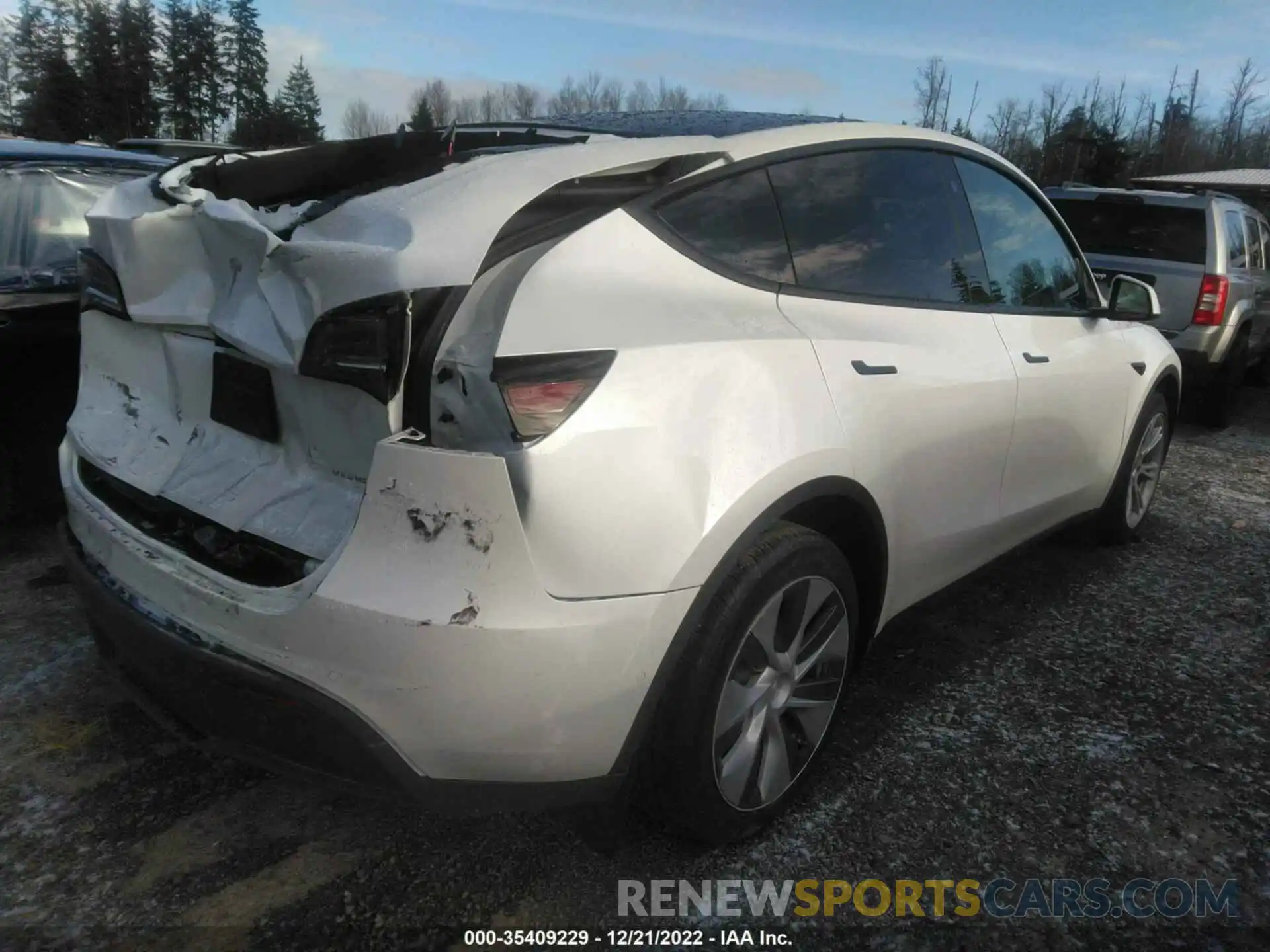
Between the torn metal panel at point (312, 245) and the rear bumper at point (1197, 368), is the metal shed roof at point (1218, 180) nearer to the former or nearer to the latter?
the rear bumper at point (1197, 368)

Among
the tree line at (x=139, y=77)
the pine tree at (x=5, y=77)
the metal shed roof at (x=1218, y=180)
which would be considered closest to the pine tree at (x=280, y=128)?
the tree line at (x=139, y=77)

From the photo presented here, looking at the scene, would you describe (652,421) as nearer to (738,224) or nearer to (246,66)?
(738,224)

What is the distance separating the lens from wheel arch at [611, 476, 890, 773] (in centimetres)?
186

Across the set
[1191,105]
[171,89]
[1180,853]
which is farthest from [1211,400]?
[1191,105]

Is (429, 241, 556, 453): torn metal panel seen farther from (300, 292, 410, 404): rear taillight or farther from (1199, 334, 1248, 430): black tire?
(1199, 334, 1248, 430): black tire

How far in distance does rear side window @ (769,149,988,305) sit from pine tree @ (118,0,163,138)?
60837mm

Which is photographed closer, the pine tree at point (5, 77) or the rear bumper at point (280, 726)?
the rear bumper at point (280, 726)

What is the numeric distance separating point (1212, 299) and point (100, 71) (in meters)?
62.8

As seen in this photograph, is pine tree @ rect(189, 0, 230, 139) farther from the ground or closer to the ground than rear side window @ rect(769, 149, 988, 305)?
farther from the ground

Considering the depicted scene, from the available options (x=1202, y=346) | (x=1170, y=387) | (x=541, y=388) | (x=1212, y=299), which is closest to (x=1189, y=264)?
(x=1212, y=299)

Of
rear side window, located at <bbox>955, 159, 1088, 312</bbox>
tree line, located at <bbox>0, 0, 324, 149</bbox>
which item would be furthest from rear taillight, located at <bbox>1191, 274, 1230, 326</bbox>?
tree line, located at <bbox>0, 0, 324, 149</bbox>

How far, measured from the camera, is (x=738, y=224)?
2.19 meters

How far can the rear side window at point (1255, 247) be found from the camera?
313 inches

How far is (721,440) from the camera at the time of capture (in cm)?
190
